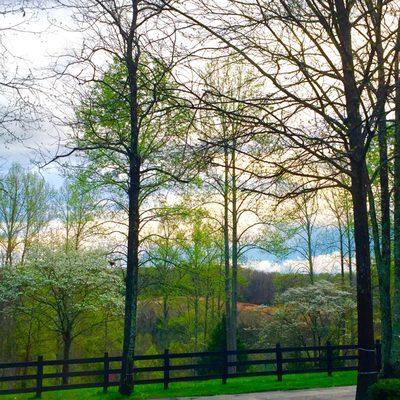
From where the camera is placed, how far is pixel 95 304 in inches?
953

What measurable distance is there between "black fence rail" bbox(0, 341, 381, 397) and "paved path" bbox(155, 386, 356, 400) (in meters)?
1.70

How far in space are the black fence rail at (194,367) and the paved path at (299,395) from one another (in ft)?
5.57

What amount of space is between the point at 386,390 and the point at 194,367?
10248 mm

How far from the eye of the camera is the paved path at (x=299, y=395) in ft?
44.4

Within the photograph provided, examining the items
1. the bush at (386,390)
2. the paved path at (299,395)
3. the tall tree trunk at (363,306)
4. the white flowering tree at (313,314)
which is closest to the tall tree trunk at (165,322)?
the white flowering tree at (313,314)

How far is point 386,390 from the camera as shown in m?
7.17

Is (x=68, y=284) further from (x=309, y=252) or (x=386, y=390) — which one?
(x=386, y=390)

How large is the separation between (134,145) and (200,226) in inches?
516

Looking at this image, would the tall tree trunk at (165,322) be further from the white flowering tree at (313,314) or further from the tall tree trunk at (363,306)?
the tall tree trunk at (363,306)

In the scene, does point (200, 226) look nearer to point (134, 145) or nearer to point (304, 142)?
point (134, 145)

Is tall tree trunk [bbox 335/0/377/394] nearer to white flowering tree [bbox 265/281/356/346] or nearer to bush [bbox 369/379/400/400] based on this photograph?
→ bush [bbox 369/379/400/400]

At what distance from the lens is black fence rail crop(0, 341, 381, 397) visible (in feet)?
51.0

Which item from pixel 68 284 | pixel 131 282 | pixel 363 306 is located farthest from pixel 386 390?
pixel 68 284

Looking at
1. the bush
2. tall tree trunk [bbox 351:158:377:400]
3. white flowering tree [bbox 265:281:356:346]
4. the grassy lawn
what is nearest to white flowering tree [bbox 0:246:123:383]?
the grassy lawn
